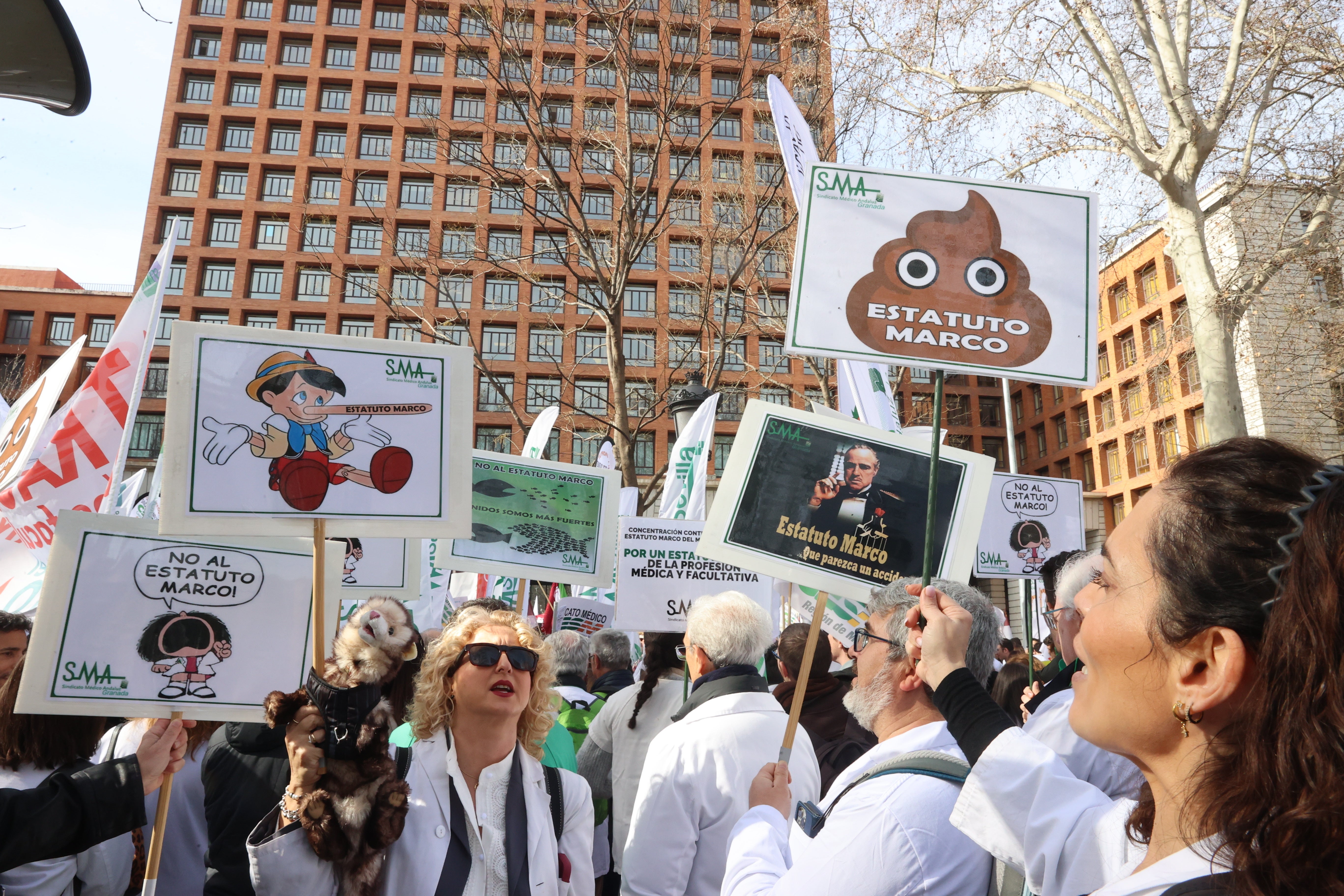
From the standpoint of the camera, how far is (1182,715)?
3.93 feet

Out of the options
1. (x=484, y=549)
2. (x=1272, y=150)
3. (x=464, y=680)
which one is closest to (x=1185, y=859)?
(x=464, y=680)

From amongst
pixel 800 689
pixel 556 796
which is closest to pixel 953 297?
pixel 800 689

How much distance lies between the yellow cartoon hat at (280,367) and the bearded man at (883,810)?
74.3 inches

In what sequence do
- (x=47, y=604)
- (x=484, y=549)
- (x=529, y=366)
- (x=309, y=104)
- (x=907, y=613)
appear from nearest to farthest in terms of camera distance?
(x=907, y=613), (x=47, y=604), (x=484, y=549), (x=529, y=366), (x=309, y=104)

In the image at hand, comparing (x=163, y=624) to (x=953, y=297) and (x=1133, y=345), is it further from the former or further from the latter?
(x=1133, y=345)

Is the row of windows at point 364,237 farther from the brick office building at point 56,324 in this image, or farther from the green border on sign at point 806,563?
the green border on sign at point 806,563

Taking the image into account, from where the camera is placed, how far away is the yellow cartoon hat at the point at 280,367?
294 centimetres

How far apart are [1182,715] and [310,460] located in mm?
2537

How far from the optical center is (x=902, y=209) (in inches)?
131

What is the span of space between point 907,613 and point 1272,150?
9978 mm


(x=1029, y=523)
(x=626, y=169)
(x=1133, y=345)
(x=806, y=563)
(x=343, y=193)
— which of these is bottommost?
(x=806, y=563)

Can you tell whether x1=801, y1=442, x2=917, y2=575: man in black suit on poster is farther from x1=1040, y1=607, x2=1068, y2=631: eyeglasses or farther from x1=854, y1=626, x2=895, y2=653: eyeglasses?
x1=1040, y1=607, x2=1068, y2=631: eyeglasses

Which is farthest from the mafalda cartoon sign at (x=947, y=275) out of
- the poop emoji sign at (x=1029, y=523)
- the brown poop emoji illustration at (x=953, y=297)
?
the poop emoji sign at (x=1029, y=523)

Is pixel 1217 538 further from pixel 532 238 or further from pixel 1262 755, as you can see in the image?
pixel 532 238
